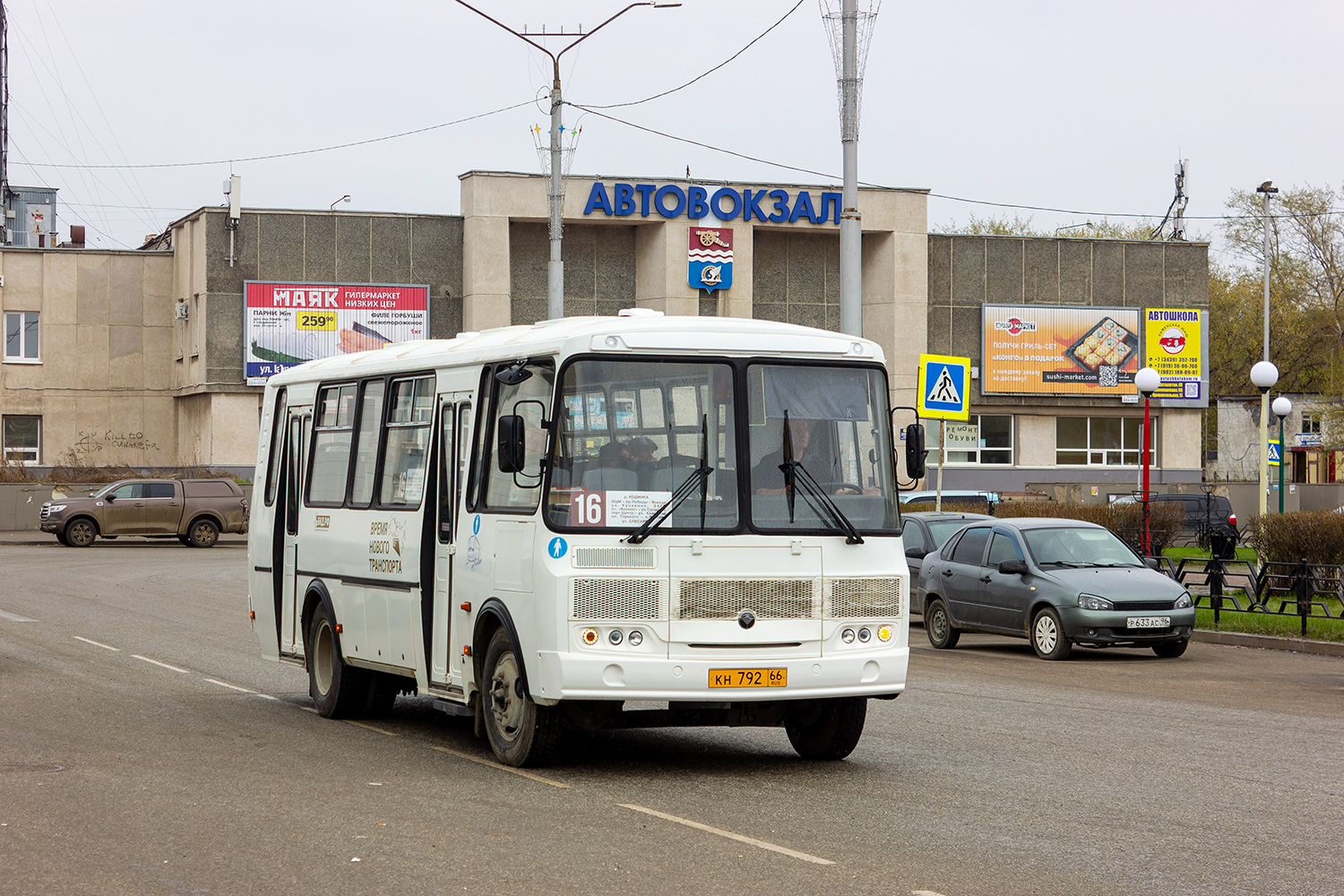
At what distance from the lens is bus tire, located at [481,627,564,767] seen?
9859mm

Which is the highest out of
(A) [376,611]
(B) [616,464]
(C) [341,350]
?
(C) [341,350]

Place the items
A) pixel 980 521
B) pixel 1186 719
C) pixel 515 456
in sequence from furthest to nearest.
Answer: pixel 980 521 → pixel 1186 719 → pixel 515 456

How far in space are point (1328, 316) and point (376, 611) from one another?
69.0 metres

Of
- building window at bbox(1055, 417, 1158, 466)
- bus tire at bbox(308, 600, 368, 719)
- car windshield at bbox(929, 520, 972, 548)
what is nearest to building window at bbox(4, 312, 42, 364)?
building window at bbox(1055, 417, 1158, 466)

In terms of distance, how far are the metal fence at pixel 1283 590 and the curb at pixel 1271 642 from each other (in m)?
0.34

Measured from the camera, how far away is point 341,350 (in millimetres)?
54125

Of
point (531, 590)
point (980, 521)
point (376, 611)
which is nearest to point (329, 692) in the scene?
point (376, 611)

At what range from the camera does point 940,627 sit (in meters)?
20.4

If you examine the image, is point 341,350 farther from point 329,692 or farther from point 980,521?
point 329,692

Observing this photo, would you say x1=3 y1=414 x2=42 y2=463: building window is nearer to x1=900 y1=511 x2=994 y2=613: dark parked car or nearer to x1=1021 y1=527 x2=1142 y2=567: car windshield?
x1=900 y1=511 x2=994 y2=613: dark parked car

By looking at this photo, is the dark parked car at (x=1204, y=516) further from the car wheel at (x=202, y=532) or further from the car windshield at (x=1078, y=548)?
the car wheel at (x=202, y=532)

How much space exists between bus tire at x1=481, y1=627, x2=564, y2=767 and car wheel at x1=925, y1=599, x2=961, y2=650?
1067cm

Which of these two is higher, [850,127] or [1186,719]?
[850,127]

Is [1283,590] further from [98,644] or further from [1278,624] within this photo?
[98,644]
